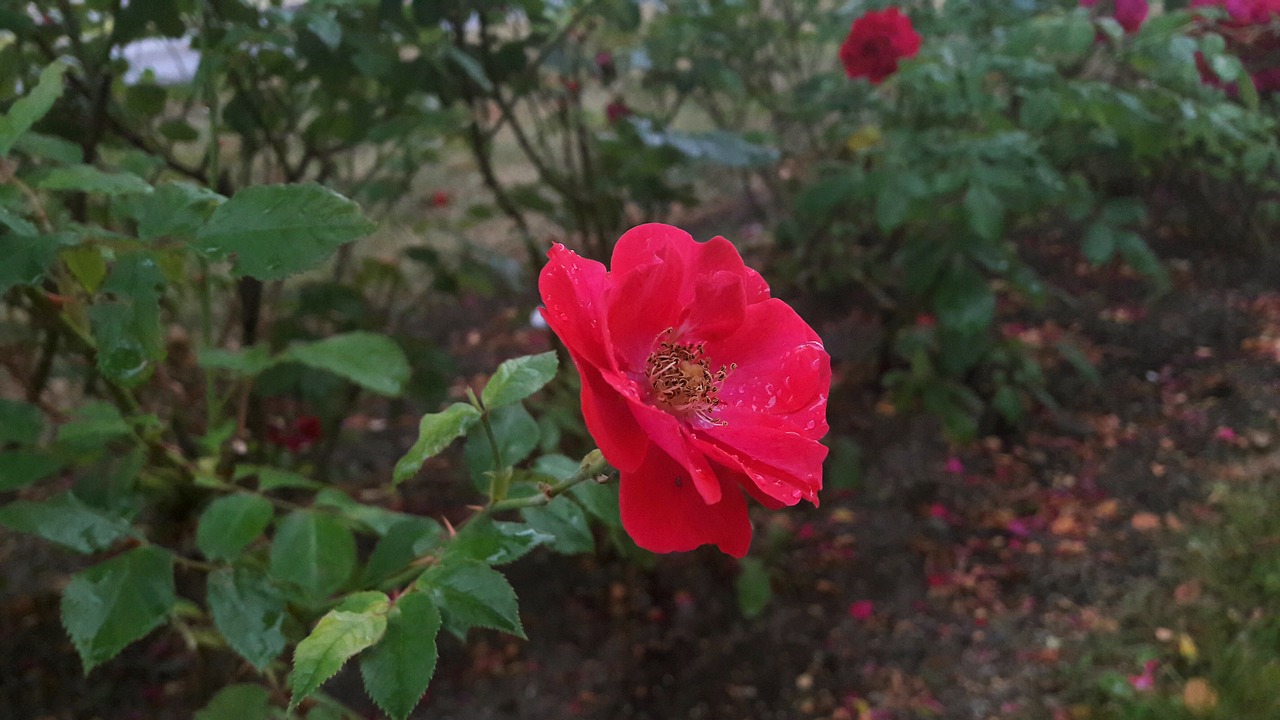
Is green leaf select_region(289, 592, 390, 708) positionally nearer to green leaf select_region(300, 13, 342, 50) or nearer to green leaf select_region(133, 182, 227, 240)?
green leaf select_region(133, 182, 227, 240)

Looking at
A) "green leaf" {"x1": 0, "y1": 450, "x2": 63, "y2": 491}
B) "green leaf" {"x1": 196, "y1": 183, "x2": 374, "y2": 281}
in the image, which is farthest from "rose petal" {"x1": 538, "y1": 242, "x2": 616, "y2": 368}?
"green leaf" {"x1": 0, "y1": 450, "x2": 63, "y2": 491}

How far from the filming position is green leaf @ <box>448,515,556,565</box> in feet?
1.35

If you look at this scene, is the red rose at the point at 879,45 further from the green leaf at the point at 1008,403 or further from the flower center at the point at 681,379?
the flower center at the point at 681,379

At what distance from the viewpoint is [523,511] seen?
1.57 ft

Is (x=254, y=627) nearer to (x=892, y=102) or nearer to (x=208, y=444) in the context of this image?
(x=208, y=444)

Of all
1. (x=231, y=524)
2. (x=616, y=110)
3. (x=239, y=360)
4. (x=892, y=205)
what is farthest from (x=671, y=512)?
(x=616, y=110)

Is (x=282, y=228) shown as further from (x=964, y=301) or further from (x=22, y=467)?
(x=964, y=301)

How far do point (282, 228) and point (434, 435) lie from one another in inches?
5.1

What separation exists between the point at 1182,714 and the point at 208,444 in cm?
100

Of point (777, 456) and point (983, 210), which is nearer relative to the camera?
point (777, 456)

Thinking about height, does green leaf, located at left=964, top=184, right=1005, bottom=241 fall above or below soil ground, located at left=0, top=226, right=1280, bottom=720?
above

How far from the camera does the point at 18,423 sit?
60 centimetres

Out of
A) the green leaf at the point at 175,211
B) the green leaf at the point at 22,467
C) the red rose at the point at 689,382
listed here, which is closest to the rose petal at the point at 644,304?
the red rose at the point at 689,382

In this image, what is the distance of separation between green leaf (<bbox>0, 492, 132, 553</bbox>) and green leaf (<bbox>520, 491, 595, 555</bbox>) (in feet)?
0.85
